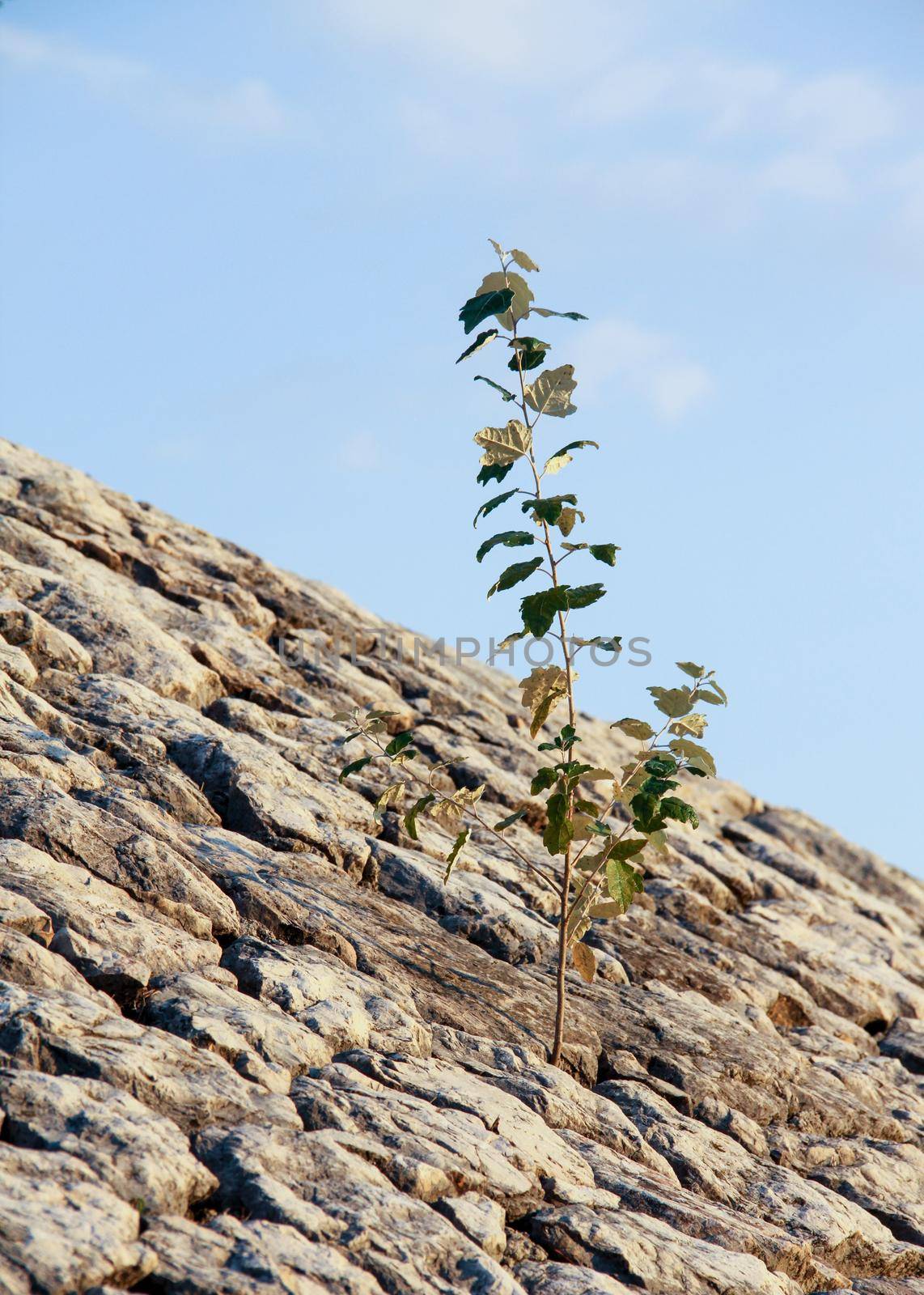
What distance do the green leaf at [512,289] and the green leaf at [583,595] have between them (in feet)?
6.20

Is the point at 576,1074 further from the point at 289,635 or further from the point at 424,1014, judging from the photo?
the point at 289,635

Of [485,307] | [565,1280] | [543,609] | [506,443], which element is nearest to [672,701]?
[543,609]

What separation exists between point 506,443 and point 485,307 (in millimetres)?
900

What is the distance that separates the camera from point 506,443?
7.98 meters

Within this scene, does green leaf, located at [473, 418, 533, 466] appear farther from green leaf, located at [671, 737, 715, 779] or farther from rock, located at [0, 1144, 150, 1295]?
rock, located at [0, 1144, 150, 1295]

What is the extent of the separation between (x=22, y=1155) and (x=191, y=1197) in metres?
0.73

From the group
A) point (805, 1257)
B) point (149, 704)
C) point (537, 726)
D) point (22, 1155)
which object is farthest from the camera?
point (149, 704)

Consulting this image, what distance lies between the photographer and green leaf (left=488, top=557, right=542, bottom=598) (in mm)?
7852

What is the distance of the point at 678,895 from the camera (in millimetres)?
12602

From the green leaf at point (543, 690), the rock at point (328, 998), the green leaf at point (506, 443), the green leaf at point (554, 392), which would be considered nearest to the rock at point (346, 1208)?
the rock at point (328, 998)

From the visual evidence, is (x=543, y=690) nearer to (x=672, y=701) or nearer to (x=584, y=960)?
(x=672, y=701)

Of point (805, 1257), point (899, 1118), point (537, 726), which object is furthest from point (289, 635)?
point (805, 1257)

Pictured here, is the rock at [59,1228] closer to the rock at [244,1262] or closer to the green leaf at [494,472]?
the rock at [244,1262]

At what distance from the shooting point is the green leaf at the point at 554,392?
8.03 m
